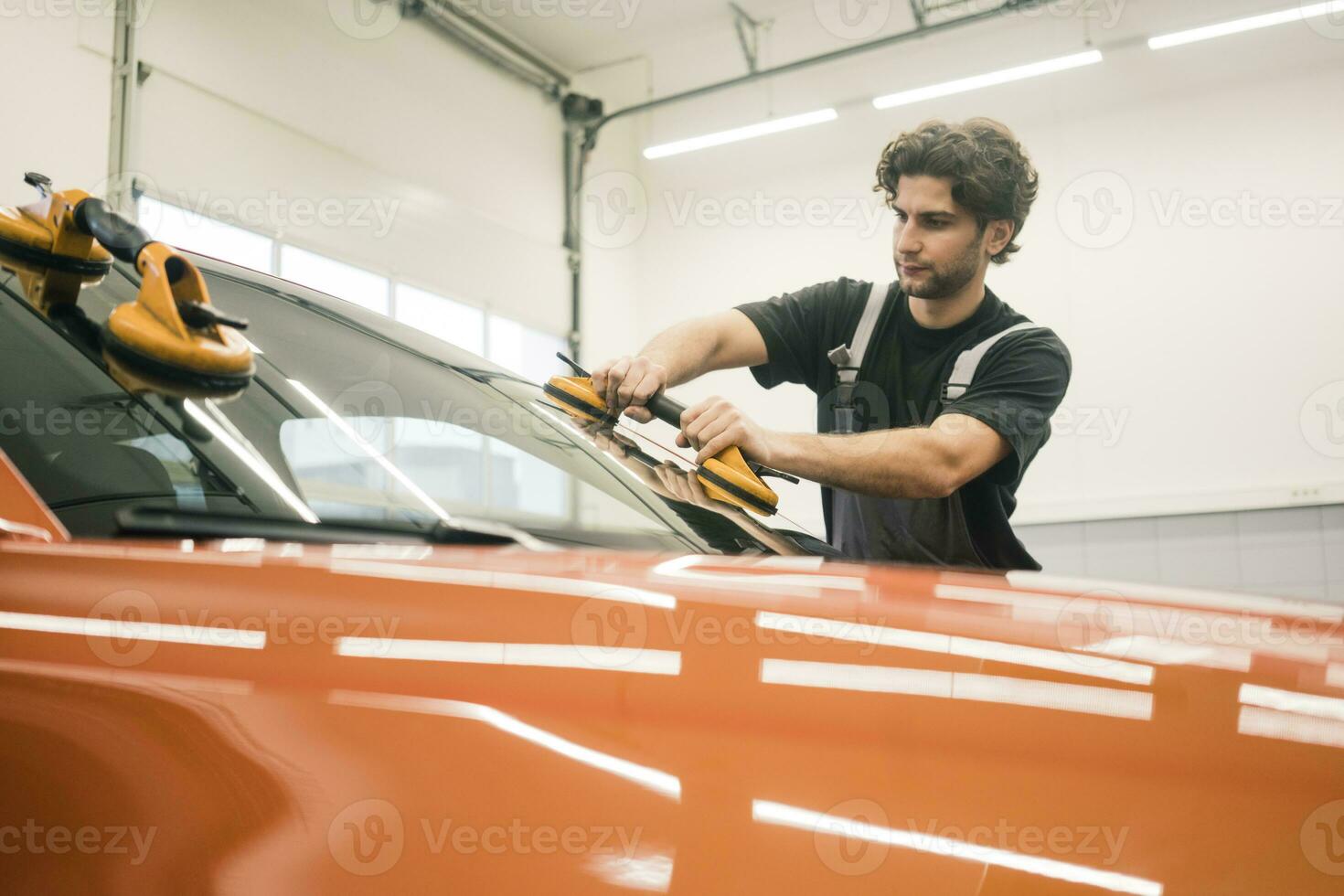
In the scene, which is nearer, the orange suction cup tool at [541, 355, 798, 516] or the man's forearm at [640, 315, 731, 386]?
the orange suction cup tool at [541, 355, 798, 516]

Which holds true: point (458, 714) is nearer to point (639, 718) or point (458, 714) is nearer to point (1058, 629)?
point (639, 718)

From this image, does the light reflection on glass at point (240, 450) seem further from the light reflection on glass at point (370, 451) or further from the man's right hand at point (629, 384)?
the man's right hand at point (629, 384)

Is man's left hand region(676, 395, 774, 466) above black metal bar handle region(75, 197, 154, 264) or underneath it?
underneath

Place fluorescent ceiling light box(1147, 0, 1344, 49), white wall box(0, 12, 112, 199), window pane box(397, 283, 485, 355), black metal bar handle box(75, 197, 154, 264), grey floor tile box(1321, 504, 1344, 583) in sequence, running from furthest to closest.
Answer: window pane box(397, 283, 485, 355), grey floor tile box(1321, 504, 1344, 583), fluorescent ceiling light box(1147, 0, 1344, 49), white wall box(0, 12, 112, 199), black metal bar handle box(75, 197, 154, 264)

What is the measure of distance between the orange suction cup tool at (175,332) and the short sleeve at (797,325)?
3.88ft

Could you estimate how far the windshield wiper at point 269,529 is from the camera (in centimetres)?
76

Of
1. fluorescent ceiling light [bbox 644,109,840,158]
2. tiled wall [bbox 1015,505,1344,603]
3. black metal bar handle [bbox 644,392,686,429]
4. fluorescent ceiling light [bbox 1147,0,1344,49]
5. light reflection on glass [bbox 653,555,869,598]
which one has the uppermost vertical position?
fluorescent ceiling light [bbox 1147,0,1344,49]

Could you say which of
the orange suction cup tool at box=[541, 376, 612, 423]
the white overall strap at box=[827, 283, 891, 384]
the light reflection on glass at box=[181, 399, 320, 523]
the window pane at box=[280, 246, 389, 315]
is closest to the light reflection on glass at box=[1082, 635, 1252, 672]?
the light reflection on glass at box=[181, 399, 320, 523]

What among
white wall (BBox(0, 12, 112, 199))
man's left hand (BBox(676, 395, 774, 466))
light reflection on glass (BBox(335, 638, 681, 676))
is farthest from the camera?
white wall (BBox(0, 12, 112, 199))

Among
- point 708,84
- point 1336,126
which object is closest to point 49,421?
point 1336,126

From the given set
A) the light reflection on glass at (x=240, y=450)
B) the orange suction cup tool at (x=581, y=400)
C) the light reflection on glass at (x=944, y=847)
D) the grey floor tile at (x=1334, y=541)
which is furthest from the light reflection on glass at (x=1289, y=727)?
the grey floor tile at (x=1334, y=541)

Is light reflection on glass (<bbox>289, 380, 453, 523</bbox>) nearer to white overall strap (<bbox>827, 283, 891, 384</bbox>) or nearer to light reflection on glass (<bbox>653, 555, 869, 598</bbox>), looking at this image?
light reflection on glass (<bbox>653, 555, 869, 598</bbox>)

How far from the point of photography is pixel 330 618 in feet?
2.17

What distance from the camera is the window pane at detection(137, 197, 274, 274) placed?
5305mm
